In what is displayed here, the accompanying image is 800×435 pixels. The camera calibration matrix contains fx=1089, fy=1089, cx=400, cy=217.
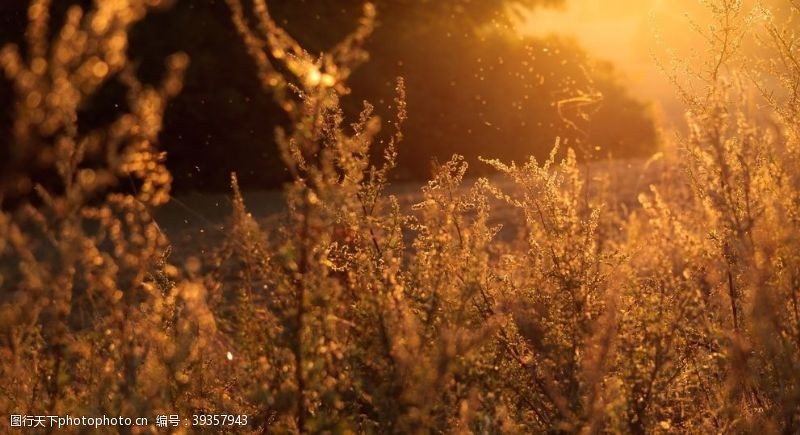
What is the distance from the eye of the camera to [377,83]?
12.8m

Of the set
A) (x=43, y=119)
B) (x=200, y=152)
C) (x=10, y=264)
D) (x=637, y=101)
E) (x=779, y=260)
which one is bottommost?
(x=779, y=260)

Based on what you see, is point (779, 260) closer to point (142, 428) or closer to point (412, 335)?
point (412, 335)

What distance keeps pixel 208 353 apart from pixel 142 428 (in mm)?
1502

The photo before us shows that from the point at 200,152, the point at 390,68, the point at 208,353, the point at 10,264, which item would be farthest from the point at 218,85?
the point at 208,353

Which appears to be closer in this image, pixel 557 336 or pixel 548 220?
pixel 557 336

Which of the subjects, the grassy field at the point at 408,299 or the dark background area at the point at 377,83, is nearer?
the grassy field at the point at 408,299

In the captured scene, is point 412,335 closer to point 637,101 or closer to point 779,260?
point 779,260

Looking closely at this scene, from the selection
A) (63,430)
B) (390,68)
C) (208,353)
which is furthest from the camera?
(390,68)

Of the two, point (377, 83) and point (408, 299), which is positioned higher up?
point (377, 83)

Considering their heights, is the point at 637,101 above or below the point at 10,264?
above

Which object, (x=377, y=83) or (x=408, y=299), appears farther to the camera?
(x=377, y=83)

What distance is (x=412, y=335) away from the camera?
3.02 m

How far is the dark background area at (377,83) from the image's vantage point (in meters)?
11.8

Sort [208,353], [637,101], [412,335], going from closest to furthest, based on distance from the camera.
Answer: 1. [412,335]
2. [208,353]
3. [637,101]
